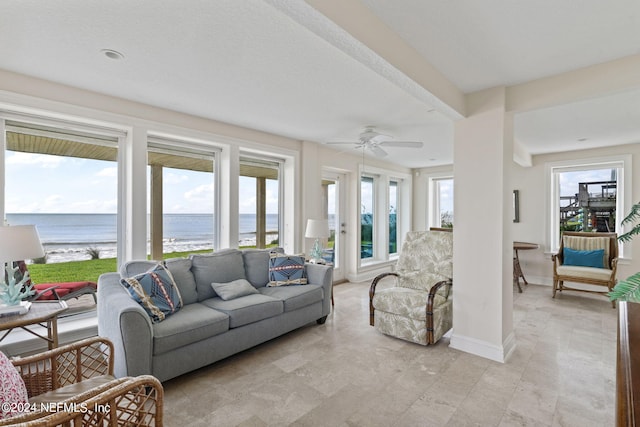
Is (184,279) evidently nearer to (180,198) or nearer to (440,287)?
(180,198)

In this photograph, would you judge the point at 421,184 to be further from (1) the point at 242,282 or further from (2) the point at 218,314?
(2) the point at 218,314

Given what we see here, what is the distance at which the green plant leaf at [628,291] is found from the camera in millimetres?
864

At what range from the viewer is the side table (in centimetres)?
206

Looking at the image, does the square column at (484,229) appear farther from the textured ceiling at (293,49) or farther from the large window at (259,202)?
the large window at (259,202)

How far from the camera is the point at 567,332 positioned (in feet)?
11.2

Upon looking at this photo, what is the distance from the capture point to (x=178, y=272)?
3.06m

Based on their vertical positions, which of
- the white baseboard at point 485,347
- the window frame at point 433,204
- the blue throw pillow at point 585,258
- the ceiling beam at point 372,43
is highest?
the ceiling beam at point 372,43

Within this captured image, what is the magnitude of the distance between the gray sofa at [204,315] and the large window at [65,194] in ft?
2.05

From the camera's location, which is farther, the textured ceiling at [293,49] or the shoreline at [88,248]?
the shoreline at [88,248]

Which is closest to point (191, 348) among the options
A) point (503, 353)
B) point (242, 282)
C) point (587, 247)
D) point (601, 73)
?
point (242, 282)

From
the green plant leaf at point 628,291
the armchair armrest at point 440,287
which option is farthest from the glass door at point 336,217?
the green plant leaf at point 628,291

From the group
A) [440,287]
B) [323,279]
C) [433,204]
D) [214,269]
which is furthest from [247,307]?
[433,204]

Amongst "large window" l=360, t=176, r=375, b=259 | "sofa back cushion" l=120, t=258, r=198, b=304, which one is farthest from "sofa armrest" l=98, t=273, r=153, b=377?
"large window" l=360, t=176, r=375, b=259

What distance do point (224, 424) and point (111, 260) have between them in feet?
7.42
